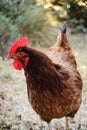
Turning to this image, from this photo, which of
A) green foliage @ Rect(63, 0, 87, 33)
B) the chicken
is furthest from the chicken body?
green foliage @ Rect(63, 0, 87, 33)

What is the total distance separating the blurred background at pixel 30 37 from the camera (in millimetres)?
5152

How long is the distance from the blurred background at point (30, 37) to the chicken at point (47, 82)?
0.71 meters

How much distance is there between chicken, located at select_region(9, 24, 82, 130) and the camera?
393cm

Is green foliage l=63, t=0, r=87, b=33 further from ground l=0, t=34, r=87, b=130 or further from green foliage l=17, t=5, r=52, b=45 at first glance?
ground l=0, t=34, r=87, b=130

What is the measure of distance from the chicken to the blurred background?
2.32 ft

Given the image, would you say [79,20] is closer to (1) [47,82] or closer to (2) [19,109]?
(2) [19,109]

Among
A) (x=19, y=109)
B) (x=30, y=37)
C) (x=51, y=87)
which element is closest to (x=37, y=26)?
(x=30, y=37)

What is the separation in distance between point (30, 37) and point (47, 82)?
5.62 m

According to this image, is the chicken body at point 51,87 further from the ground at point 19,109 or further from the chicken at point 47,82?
the ground at point 19,109

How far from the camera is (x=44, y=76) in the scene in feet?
13.2

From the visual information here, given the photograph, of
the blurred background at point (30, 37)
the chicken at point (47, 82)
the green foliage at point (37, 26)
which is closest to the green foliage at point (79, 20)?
the blurred background at point (30, 37)

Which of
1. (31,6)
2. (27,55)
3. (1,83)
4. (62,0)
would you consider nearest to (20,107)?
(1,83)

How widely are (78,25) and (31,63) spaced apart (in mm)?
7068

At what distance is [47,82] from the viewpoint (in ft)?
13.3
